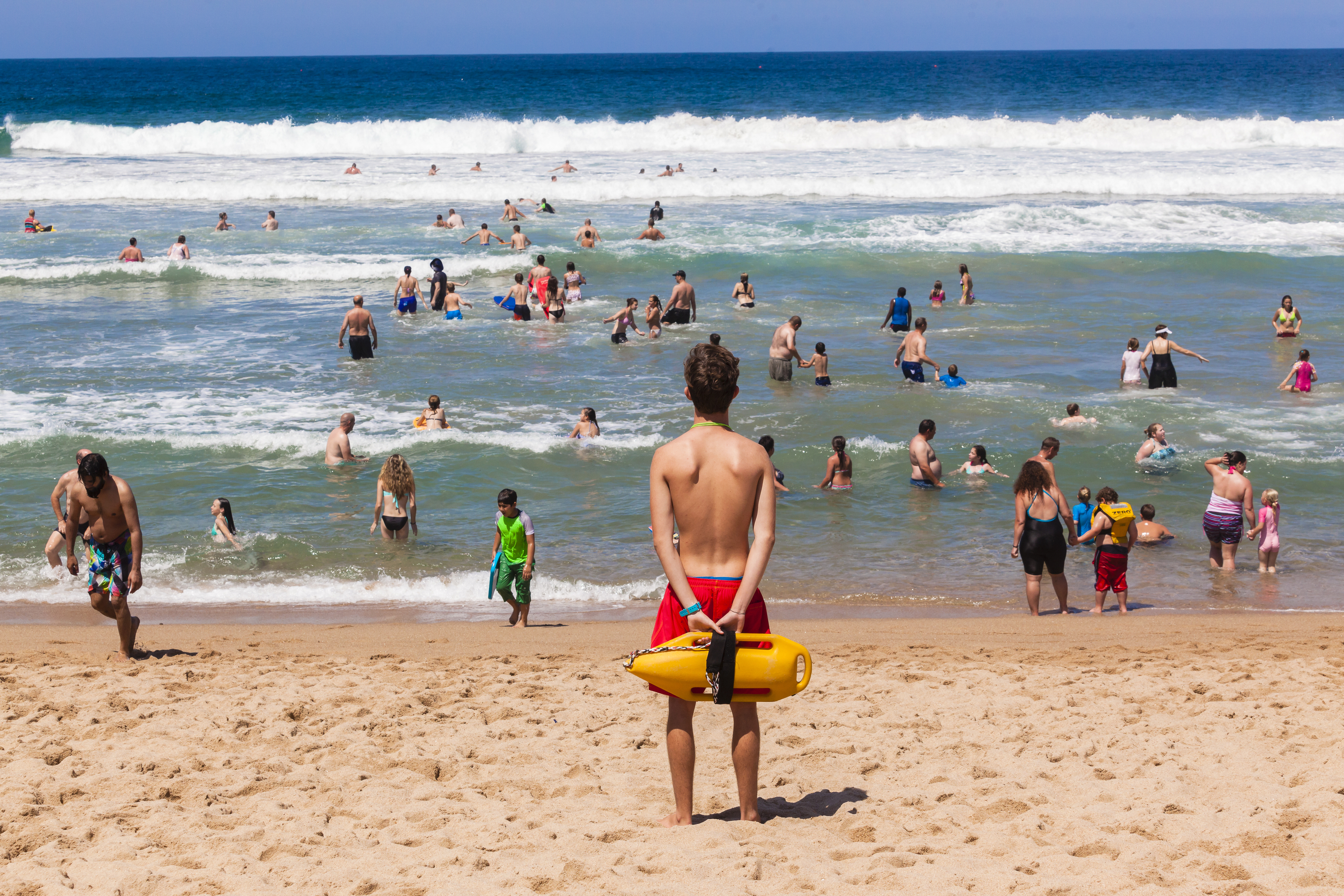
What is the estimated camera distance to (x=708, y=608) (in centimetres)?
387

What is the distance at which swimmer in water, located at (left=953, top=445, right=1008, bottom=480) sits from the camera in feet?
41.9

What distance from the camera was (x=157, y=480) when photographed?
41.7 ft

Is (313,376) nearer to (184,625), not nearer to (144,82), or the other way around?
(184,625)

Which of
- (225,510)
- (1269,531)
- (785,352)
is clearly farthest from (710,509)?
(785,352)

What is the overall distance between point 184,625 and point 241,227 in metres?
24.8

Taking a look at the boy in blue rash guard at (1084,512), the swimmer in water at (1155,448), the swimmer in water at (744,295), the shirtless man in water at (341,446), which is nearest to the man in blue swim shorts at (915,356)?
the swimmer in water at (1155,448)

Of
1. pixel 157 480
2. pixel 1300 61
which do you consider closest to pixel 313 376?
pixel 157 480

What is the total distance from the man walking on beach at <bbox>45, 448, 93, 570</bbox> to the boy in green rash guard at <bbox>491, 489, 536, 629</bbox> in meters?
3.00

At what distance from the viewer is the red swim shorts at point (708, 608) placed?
3873 mm

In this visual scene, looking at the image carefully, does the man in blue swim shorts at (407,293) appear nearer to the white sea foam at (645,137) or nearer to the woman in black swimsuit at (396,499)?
the woman in black swimsuit at (396,499)

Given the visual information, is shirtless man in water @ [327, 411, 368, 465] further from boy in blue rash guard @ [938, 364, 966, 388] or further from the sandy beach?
boy in blue rash guard @ [938, 364, 966, 388]

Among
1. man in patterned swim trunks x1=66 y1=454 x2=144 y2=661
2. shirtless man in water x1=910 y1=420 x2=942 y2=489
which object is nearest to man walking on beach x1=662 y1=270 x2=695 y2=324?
shirtless man in water x1=910 y1=420 x2=942 y2=489

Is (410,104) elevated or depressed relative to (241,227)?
elevated

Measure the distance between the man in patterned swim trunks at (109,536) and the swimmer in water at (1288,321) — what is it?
17677 millimetres
